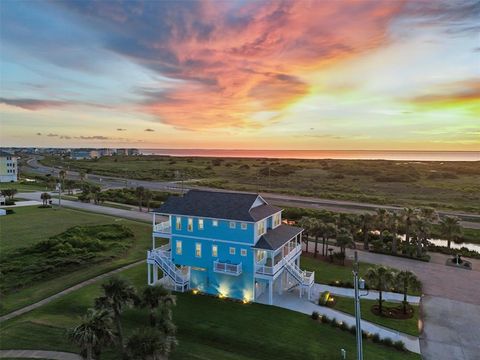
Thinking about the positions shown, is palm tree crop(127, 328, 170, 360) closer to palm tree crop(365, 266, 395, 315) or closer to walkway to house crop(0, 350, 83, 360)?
walkway to house crop(0, 350, 83, 360)

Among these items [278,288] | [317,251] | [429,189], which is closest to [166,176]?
[429,189]

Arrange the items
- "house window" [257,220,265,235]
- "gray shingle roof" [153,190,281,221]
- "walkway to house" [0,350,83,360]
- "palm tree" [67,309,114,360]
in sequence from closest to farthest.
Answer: "palm tree" [67,309,114,360] < "walkway to house" [0,350,83,360] < "gray shingle roof" [153,190,281,221] < "house window" [257,220,265,235]

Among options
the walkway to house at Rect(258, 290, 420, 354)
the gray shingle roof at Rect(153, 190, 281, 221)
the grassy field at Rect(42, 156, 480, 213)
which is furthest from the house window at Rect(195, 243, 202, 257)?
the grassy field at Rect(42, 156, 480, 213)

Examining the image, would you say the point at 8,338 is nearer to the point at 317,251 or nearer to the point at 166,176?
the point at 317,251

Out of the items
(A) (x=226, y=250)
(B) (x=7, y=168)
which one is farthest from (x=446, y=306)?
(B) (x=7, y=168)

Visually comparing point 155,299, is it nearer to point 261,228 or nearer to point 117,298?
point 117,298

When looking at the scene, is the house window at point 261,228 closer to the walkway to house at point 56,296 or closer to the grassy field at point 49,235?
the walkway to house at point 56,296

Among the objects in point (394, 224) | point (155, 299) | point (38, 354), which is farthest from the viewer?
point (394, 224)
